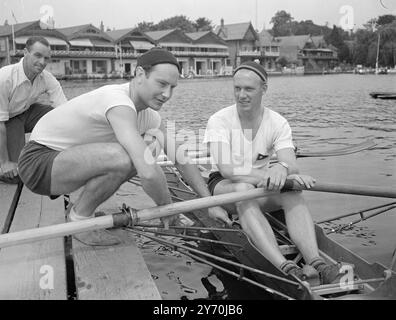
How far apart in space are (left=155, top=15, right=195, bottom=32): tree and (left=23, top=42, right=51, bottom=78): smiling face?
348ft

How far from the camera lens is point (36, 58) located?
19.3 ft

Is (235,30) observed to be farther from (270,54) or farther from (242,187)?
(242,187)

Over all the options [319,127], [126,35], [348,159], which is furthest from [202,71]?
[348,159]

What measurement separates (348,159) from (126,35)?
197 feet

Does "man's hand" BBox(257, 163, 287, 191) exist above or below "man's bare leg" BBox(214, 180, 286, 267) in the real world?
above

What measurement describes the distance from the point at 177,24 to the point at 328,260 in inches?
4356

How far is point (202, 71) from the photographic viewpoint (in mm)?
88375

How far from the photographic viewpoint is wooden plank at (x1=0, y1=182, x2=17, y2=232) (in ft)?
15.9

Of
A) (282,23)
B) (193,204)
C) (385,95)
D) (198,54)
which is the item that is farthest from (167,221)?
(282,23)

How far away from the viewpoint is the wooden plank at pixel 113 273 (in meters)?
3.33

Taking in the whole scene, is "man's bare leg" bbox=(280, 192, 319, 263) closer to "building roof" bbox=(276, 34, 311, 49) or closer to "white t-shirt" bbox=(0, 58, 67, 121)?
"white t-shirt" bbox=(0, 58, 67, 121)

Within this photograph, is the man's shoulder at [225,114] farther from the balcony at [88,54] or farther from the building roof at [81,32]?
the balcony at [88,54]

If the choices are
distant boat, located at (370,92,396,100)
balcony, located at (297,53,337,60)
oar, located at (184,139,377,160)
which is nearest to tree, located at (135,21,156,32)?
balcony, located at (297,53,337,60)
